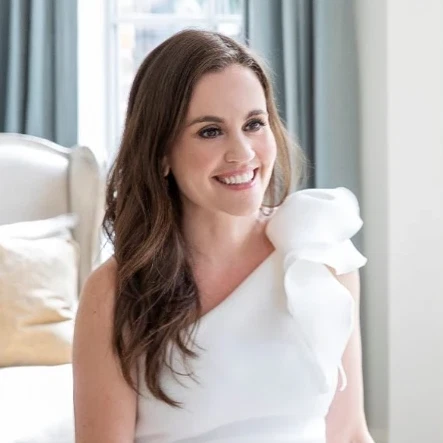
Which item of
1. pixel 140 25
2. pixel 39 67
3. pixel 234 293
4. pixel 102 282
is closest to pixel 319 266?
pixel 234 293

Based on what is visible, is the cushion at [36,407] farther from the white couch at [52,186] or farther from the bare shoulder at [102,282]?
the bare shoulder at [102,282]

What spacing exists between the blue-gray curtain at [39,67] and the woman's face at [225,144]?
1.95 m

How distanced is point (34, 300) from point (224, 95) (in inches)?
56.3

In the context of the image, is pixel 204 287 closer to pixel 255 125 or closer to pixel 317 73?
pixel 255 125

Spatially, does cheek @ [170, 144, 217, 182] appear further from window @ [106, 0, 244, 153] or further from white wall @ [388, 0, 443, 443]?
window @ [106, 0, 244, 153]

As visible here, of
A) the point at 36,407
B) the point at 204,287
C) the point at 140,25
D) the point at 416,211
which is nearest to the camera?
the point at 204,287

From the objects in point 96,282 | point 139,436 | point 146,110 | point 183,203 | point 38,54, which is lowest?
point 139,436

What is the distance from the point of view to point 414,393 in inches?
113

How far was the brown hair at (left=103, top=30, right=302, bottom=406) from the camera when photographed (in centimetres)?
141

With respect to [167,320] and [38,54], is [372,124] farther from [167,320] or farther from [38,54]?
[167,320]

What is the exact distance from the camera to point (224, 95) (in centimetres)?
142

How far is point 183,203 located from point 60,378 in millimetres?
1116

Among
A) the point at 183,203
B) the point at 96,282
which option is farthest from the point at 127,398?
the point at 183,203

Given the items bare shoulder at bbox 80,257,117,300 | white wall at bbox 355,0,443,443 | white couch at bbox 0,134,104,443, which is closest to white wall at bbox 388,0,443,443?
white wall at bbox 355,0,443,443
